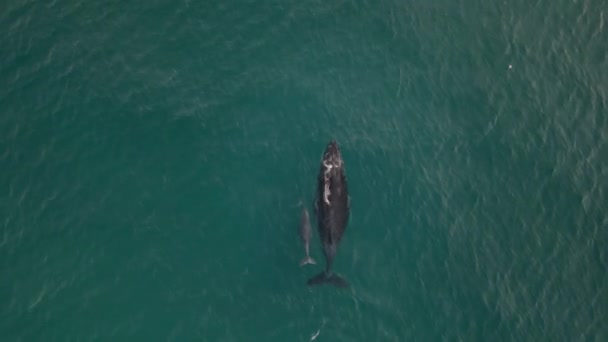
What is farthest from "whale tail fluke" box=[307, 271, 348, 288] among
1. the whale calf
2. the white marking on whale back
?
the white marking on whale back

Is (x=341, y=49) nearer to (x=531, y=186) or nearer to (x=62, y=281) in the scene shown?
(x=531, y=186)

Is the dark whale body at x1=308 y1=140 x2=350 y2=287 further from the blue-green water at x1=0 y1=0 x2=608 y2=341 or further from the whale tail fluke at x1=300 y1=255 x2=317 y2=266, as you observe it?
the blue-green water at x1=0 y1=0 x2=608 y2=341

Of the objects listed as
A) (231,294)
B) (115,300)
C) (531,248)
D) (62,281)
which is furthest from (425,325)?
(62,281)

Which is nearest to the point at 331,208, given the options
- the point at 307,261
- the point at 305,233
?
the point at 305,233

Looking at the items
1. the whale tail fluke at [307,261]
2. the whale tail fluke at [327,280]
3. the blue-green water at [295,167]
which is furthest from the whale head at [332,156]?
the whale tail fluke at [327,280]

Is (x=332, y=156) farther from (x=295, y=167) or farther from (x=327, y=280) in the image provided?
(x=327, y=280)

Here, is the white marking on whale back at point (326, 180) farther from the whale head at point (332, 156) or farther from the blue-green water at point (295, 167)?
the blue-green water at point (295, 167)
